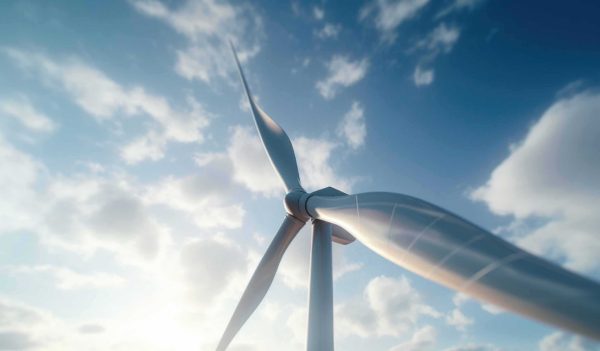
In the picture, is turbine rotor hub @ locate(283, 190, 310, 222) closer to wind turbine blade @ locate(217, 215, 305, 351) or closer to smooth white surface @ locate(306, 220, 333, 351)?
wind turbine blade @ locate(217, 215, 305, 351)

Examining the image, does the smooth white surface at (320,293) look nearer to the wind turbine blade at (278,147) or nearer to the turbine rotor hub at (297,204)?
the turbine rotor hub at (297,204)

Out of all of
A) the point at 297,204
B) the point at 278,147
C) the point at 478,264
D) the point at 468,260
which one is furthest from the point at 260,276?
the point at 478,264

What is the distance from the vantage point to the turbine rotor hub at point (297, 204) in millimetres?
18500

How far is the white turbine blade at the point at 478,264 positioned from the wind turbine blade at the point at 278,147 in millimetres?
13804

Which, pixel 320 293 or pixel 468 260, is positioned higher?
pixel 320 293

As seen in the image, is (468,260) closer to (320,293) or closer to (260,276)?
(320,293)

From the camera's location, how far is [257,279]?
1962 cm

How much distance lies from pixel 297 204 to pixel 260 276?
535 centimetres

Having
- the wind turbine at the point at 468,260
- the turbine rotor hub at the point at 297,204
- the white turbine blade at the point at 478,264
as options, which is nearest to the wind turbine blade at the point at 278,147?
the turbine rotor hub at the point at 297,204

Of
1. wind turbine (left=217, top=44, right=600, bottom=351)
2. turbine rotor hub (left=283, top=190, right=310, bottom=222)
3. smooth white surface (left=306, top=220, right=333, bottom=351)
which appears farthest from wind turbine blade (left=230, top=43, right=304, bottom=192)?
wind turbine (left=217, top=44, right=600, bottom=351)

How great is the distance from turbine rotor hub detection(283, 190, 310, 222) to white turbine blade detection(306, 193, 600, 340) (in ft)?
33.2

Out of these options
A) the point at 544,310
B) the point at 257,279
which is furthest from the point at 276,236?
the point at 544,310

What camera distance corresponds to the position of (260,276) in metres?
19.6

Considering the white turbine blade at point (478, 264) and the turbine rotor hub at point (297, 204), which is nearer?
the white turbine blade at point (478, 264)
